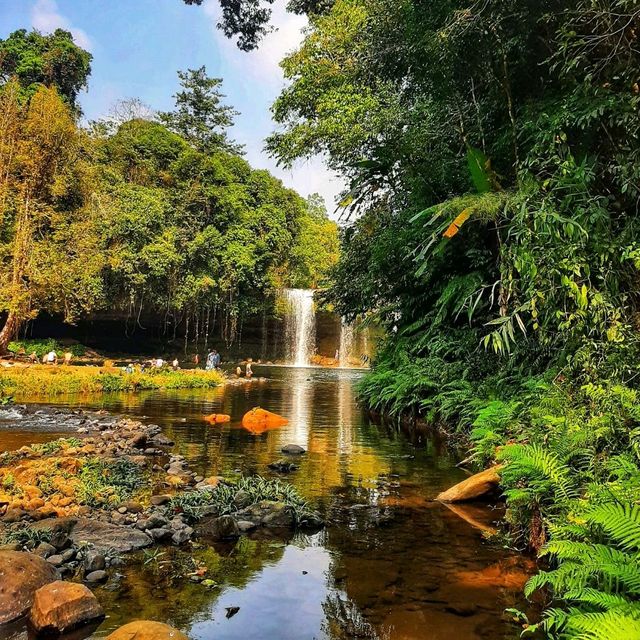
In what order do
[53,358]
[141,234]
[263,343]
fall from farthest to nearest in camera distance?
1. [263,343]
2. [141,234]
3. [53,358]

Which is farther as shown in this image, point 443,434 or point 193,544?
point 443,434

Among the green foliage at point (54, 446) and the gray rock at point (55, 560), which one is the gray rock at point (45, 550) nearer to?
the gray rock at point (55, 560)

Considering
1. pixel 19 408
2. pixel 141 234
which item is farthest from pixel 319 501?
pixel 141 234

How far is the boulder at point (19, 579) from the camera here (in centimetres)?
359

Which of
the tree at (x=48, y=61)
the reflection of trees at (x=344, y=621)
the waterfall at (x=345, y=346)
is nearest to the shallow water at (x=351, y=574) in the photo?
the reflection of trees at (x=344, y=621)

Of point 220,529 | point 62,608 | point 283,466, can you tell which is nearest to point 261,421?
point 283,466

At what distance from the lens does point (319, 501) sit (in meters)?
6.40

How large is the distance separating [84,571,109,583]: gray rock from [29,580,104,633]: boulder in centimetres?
52

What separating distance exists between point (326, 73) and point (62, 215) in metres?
14.8

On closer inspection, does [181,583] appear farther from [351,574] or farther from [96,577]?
[351,574]

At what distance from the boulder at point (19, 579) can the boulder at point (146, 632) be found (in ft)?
2.96

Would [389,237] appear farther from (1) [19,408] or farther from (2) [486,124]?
(1) [19,408]

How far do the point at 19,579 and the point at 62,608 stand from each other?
542mm

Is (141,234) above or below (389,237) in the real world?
above
